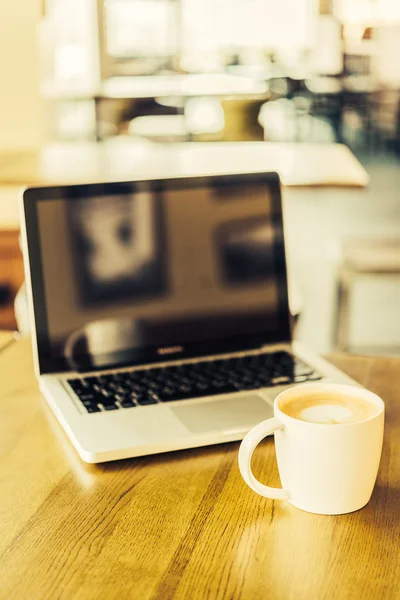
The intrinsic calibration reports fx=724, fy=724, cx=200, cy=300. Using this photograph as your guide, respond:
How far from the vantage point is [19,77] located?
94.1 inches

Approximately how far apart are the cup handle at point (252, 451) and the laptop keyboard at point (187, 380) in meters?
0.22

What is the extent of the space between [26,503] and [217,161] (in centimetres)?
225

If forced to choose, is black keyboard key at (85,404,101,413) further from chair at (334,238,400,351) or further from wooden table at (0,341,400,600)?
chair at (334,238,400,351)

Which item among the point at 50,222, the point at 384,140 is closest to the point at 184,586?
→ the point at 50,222

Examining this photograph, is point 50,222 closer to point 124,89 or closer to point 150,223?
point 150,223

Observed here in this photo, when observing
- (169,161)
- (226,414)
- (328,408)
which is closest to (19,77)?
(169,161)

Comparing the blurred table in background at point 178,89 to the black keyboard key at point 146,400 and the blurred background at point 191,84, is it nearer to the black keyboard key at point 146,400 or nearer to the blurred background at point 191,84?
the blurred background at point 191,84

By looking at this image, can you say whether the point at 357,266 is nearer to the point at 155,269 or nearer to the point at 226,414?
the point at 155,269

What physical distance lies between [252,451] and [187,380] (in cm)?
28

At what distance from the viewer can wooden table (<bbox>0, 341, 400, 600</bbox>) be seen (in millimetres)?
489

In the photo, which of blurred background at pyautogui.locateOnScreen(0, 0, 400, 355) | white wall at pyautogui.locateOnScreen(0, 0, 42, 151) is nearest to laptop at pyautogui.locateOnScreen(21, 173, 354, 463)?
blurred background at pyautogui.locateOnScreen(0, 0, 400, 355)

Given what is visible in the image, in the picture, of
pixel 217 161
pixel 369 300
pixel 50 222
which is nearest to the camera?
pixel 50 222

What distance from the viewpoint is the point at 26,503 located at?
23.4 inches

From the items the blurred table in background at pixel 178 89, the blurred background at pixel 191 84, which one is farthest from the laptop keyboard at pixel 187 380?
the blurred table in background at pixel 178 89
